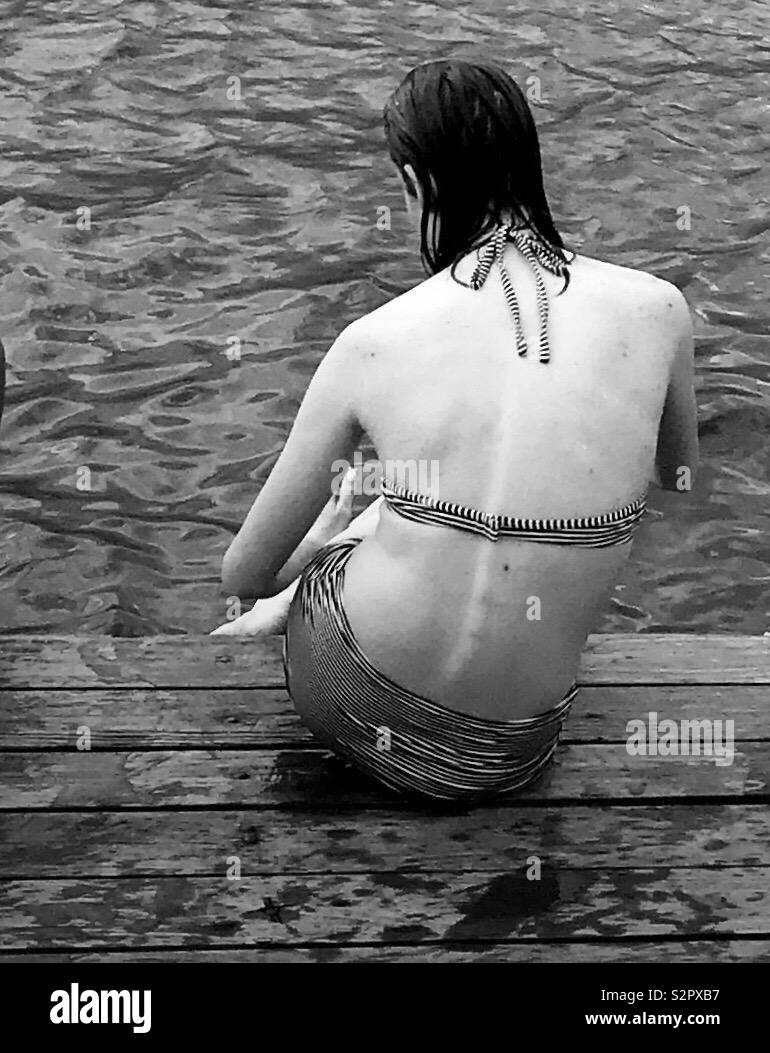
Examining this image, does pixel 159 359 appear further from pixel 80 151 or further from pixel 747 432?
pixel 747 432

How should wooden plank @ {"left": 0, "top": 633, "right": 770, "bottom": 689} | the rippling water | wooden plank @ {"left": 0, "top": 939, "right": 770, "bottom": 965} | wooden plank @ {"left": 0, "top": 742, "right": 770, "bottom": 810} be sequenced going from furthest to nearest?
the rippling water
wooden plank @ {"left": 0, "top": 633, "right": 770, "bottom": 689}
wooden plank @ {"left": 0, "top": 742, "right": 770, "bottom": 810}
wooden plank @ {"left": 0, "top": 939, "right": 770, "bottom": 965}

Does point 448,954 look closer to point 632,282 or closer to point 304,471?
point 304,471

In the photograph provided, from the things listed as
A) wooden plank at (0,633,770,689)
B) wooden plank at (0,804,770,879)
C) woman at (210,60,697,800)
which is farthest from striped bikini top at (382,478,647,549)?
wooden plank at (0,633,770,689)

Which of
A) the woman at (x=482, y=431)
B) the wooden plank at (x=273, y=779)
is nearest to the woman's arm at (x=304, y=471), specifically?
the woman at (x=482, y=431)

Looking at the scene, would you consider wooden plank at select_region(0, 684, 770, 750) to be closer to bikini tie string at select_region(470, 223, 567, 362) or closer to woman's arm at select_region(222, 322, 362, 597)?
woman's arm at select_region(222, 322, 362, 597)

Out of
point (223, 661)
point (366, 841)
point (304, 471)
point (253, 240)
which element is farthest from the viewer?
point (253, 240)

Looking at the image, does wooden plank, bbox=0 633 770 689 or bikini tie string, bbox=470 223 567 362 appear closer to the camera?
bikini tie string, bbox=470 223 567 362

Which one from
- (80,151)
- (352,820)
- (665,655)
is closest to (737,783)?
(665,655)

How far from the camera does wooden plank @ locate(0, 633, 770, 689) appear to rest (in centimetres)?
246

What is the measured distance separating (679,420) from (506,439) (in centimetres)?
40

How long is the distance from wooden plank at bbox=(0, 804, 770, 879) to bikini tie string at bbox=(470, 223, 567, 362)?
2.35 feet

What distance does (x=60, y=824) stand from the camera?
81.4 inches

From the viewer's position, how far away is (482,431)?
1.82 m

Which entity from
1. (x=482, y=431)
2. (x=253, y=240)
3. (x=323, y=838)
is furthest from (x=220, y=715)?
(x=253, y=240)
